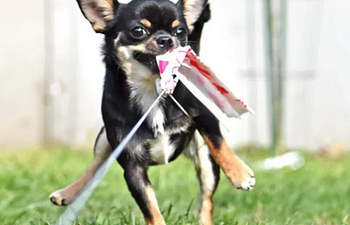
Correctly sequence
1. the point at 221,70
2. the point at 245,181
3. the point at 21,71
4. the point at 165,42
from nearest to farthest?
1. the point at 165,42
2. the point at 245,181
3. the point at 21,71
4. the point at 221,70

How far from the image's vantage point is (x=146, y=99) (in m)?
2.94

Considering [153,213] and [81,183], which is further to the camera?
[81,183]

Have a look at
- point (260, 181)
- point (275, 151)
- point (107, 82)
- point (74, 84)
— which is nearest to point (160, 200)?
point (260, 181)

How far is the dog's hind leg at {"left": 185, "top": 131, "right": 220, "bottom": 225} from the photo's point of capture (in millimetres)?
3287

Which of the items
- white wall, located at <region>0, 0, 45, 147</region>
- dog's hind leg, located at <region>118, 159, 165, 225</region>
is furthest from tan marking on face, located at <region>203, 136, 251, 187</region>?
white wall, located at <region>0, 0, 45, 147</region>

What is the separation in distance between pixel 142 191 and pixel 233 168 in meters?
0.38

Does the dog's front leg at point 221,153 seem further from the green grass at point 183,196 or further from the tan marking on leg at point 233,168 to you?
the green grass at point 183,196

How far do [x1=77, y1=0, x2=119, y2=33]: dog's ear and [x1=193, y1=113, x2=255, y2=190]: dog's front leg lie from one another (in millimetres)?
544

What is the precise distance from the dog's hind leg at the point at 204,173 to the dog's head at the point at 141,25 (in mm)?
610

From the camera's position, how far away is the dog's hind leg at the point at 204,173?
3.29 metres

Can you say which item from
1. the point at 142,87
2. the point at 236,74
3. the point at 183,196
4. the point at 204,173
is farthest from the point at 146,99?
the point at 236,74

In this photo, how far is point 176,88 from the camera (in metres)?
2.90

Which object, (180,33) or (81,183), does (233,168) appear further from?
(81,183)

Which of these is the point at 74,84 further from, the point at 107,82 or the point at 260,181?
the point at 107,82
